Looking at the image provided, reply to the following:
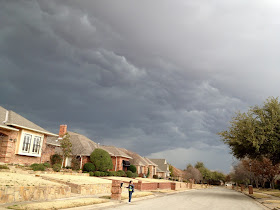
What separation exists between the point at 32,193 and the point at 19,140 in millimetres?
13374

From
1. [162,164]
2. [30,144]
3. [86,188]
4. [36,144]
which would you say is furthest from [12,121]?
[162,164]

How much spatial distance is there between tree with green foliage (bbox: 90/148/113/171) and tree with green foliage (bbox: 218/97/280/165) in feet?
55.0

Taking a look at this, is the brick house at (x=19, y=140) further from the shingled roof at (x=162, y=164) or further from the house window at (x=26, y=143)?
the shingled roof at (x=162, y=164)

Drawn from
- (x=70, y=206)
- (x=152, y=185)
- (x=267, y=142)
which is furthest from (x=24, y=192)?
(x=267, y=142)

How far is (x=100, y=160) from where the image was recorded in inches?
1406

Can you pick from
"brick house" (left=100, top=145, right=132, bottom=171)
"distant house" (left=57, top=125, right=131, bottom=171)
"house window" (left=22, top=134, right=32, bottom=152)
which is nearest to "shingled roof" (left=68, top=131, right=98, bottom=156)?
"distant house" (left=57, top=125, right=131, bottom=171)

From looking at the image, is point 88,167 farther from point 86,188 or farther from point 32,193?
point 32,193

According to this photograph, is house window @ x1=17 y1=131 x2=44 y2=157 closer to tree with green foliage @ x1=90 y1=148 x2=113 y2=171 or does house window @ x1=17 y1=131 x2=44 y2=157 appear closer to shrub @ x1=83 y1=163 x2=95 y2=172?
shrub @ x1=83 y1=163 x2=95 y2=172

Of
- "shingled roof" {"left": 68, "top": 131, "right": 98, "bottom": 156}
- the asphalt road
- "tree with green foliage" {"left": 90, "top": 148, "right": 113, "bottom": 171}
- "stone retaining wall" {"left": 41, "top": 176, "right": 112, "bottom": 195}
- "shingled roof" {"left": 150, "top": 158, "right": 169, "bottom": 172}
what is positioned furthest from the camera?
"shingled roof" {"left": 150, "top": 158, "right": 169, "bottom": 172}

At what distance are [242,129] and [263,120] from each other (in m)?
2.39

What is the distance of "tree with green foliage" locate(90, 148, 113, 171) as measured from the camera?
116 ft

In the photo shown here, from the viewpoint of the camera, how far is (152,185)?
31656 millimetres

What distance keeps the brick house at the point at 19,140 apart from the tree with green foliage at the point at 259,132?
21267 mm

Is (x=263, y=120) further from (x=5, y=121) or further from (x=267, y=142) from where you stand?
(x=5, y=121)
